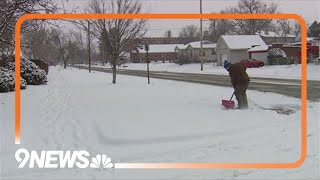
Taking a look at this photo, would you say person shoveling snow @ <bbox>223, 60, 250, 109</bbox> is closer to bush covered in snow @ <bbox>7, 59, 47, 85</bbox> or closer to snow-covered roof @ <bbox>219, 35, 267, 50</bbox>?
bush covered in snow @ <bbox>7, 59, 47, 85</bbox>

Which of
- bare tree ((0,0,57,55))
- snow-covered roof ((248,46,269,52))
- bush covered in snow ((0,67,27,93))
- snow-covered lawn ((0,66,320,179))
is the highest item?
snow-covered roof ((248,46,269,52))

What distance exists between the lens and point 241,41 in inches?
2484

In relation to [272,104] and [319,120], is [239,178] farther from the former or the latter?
[272,104]

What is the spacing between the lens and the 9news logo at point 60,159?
6892 mm

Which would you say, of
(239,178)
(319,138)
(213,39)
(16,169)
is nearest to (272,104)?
(319,138)

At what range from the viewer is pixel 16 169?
6.70 meters

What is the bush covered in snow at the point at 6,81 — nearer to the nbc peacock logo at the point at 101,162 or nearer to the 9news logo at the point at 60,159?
the 9news logo at the point at 60,159

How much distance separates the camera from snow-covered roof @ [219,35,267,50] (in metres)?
61.4

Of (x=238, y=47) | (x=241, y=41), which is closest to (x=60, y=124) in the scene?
(x=238, y=47)

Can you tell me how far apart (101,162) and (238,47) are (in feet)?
184

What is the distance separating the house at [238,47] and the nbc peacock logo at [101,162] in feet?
176

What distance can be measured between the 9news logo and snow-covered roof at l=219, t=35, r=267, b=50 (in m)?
54.8

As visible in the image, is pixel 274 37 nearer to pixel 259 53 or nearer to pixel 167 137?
pixel 259 53

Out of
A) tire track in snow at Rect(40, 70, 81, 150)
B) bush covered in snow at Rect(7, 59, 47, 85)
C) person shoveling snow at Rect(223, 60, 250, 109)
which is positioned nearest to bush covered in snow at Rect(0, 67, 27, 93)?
bush covered in snow at Rect(7, 59, 47, 85)
